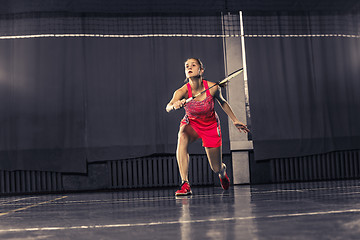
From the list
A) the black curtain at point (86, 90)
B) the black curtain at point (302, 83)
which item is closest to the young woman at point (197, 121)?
the black curtain at point (86, 90)

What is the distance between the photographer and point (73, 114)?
5.36 metres

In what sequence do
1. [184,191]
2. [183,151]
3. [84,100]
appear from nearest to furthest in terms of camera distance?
[184,191]
[183,151]
[84,100]

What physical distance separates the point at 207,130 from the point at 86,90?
2.39 metres

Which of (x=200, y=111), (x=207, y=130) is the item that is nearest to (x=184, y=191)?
(x=207, y=130)

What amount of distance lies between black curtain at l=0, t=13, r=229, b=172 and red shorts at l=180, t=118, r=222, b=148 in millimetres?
1713

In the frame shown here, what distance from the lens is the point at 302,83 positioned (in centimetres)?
575

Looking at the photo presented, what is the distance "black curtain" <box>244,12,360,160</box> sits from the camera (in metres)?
5.62

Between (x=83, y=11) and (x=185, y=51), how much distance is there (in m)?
1.46

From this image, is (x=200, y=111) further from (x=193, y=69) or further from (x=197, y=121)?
(x=193, y=69)

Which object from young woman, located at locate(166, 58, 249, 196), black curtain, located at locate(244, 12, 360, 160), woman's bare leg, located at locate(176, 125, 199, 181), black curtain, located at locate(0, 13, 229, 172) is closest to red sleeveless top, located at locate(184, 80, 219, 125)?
young woman, located at locate(166, 58, 249, 196)

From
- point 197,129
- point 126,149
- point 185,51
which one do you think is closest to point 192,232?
point 197,129

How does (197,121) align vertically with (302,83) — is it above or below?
below

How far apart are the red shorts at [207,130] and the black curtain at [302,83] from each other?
1993mm

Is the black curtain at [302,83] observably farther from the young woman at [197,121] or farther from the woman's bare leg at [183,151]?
the woman's bare leg at [183,151]
